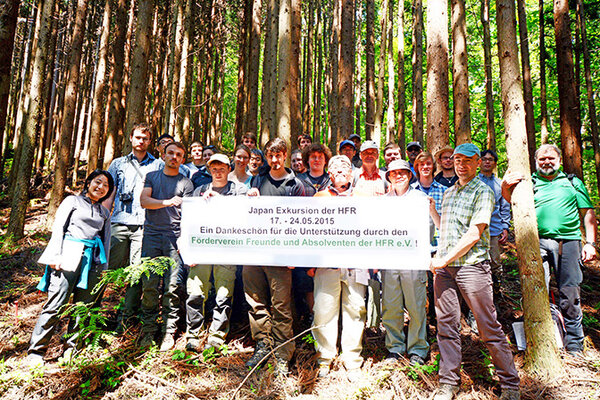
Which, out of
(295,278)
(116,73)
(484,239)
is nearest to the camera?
(484,239)

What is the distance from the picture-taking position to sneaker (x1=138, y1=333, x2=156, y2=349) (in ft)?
14.2

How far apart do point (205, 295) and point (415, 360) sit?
2733 mm

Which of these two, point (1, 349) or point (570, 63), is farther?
point (570, 63)

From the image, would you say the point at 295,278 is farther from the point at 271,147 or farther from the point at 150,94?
the point at 150,94

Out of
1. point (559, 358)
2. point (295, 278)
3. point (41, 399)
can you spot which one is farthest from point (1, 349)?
point (559, 358)

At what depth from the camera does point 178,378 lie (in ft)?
12.6

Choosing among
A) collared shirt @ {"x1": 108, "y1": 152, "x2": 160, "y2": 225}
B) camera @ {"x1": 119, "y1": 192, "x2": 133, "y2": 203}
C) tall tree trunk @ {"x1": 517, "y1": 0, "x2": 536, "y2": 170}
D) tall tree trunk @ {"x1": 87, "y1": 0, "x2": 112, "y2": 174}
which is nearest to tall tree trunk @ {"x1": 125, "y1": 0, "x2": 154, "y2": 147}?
tall tree trunk @ {"x1": 87, "y1": 0, "x2": 112, "y2": 174}

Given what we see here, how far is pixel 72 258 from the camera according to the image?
3889 mm

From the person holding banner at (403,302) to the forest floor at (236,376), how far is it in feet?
0.69

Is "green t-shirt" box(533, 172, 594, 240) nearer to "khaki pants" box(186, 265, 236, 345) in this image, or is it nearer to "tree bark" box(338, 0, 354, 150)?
"khaki pants" box(186, 265, 236, 345)

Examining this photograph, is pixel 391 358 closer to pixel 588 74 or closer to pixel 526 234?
pixel 526 234

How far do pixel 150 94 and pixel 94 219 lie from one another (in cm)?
1572

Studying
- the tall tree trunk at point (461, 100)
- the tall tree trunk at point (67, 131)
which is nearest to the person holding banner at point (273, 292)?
the tall tree trunk at point (461, 100)

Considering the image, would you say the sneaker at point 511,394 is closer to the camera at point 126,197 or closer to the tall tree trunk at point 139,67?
the camera at point 126,197
